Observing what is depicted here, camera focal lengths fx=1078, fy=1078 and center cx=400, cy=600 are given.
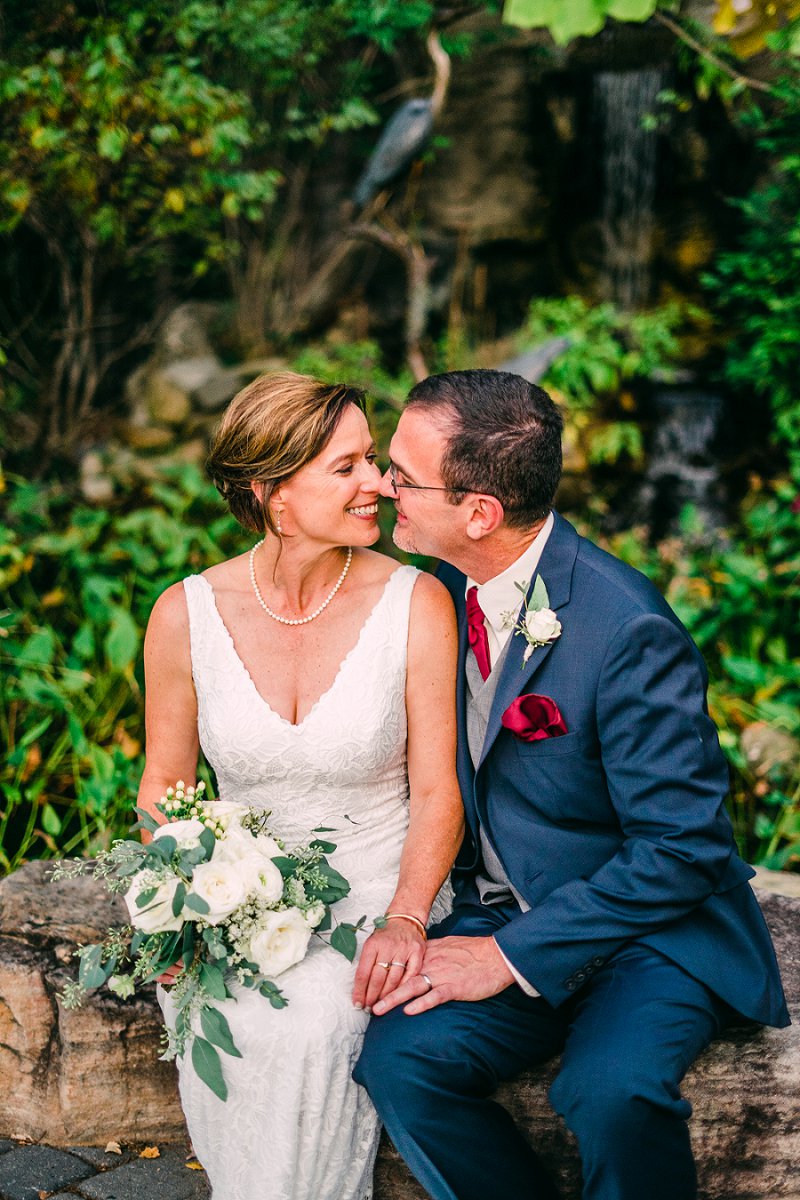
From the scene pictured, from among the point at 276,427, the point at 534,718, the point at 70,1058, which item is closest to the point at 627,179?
the point at 276,427

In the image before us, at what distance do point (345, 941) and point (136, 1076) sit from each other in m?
0.89

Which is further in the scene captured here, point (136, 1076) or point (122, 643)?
→ point (122, 643)

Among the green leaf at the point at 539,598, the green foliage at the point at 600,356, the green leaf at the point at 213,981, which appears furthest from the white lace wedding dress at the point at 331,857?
the green foliage at the point at 600,356

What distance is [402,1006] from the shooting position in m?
2.25

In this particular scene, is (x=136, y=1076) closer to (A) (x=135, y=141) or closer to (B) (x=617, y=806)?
(B) (x=617, y=806)

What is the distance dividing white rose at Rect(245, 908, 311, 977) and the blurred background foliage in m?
1.46

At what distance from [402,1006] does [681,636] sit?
968mm

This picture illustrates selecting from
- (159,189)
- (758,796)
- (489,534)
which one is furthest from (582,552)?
(159,189)

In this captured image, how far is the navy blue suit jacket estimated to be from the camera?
7.20ft

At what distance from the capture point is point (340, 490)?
2635mm

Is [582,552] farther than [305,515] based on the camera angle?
No

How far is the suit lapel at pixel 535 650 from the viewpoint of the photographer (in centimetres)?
235

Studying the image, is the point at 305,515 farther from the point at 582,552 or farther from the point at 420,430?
the point at 582,552

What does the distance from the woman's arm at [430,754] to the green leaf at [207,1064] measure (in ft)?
1.65
